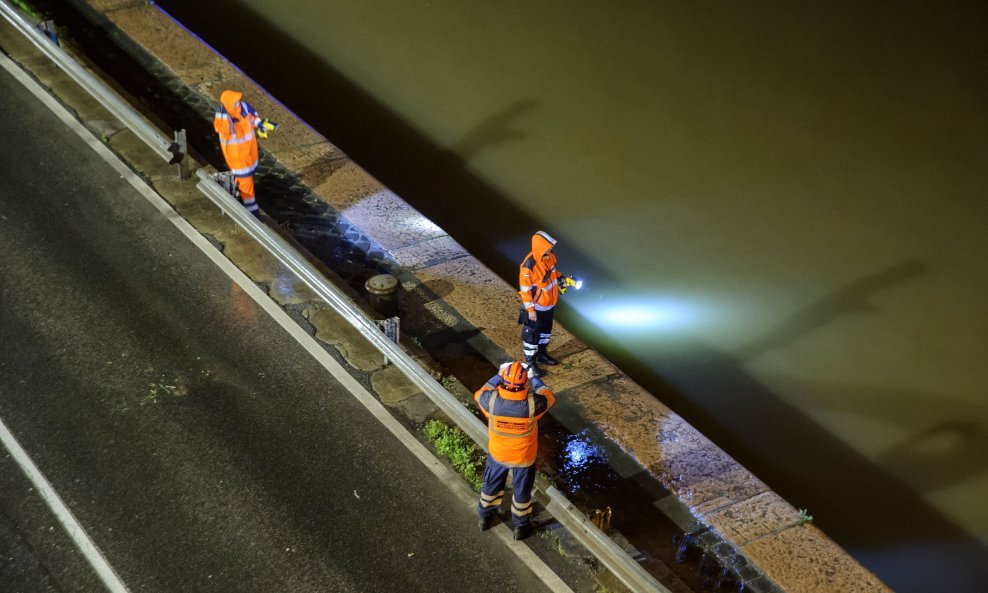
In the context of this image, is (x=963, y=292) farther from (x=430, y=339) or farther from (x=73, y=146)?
(x=73, y=146)

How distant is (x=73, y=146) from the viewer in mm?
12961

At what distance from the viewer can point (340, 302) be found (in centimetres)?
1002

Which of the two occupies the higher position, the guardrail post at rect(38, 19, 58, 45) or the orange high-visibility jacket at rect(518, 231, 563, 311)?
the orange high-visibility jacket at rect(518, 231, 563, 311)

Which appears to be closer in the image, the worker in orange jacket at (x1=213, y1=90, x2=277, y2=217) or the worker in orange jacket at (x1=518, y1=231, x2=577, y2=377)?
the worker in orange jacket at (x1=518, y1=231, x2=577, y2=377)

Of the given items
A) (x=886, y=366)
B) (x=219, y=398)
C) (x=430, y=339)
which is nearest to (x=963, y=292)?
(x=886, y=366)

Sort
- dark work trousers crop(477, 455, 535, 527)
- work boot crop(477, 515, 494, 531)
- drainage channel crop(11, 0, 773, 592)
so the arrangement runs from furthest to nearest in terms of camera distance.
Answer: drainage channel crop(11, 0, 773, 592) < work boot crop(477, 515, 494, 531) < dark work trousers crop(477, 455, 535, 527)

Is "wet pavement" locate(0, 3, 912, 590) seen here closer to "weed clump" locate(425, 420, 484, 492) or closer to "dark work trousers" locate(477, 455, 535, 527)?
"weed clump" locate(425, 420, 484, 492)

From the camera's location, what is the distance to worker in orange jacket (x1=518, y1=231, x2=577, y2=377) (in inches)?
389

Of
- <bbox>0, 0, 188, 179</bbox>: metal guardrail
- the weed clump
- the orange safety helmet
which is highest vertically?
the orange safety helmet

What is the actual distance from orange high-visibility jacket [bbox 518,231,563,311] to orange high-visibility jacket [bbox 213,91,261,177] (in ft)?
12.0

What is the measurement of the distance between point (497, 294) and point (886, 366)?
4678 mm

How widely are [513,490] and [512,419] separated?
0.80 m

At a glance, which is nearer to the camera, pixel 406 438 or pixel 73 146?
pixel 406 438

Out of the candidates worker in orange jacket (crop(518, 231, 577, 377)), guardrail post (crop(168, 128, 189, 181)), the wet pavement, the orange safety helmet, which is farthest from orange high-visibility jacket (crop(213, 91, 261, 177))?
the orange safety helmet
